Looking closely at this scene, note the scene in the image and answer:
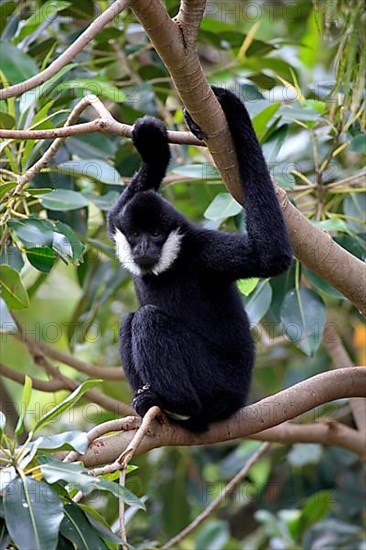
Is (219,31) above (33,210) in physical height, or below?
above

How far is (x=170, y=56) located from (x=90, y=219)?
270 cm

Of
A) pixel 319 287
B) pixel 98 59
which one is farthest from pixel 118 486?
pixel 98 59

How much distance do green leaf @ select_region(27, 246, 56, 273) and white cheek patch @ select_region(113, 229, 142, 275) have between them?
47cm

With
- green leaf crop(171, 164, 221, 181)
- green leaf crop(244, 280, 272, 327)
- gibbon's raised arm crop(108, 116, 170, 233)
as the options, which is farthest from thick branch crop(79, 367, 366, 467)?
green leaf crop(171, 164, 221, 181)

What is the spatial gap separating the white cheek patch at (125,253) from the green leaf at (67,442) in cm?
152

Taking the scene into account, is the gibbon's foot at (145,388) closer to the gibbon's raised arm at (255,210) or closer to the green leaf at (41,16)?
the gibbon's raised arm at (255,210)

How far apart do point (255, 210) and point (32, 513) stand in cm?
152

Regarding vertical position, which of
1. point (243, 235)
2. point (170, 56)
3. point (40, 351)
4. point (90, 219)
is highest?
point (170, 56)

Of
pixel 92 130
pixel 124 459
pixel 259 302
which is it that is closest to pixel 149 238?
pixel 259 302

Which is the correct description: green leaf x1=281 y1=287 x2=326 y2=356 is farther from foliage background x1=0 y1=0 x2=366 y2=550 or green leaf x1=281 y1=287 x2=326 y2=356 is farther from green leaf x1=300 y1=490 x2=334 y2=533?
green leaf x1=300 y1=490 x2=334 y2=533

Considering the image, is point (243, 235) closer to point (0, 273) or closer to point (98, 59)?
point (0, 273)

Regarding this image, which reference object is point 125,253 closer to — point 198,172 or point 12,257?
point 12,257

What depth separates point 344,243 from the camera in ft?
16.7

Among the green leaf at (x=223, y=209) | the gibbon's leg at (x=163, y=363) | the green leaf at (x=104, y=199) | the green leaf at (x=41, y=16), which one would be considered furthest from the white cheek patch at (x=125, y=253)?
the green leaf at (x=41, y=16)
